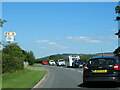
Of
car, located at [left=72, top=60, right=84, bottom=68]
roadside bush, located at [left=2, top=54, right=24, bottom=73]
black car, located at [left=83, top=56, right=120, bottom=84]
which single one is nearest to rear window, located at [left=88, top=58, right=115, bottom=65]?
black car, located at [left=83, top=56, right=120, bottom=84]

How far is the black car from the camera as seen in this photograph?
48.2ft

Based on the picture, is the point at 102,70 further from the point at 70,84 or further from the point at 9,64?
the point at 9,64

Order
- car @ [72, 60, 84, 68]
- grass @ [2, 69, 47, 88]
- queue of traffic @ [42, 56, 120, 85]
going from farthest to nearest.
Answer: car @ [72, 60, 84, 68] < grass @ [2, 69, 47, 88] < queue of traffic @ [42, 56, 120, 85]

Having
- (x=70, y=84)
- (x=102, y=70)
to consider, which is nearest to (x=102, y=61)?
(x=102, y=70)

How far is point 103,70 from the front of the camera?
1482cm

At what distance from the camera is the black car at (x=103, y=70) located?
1470 centimetres

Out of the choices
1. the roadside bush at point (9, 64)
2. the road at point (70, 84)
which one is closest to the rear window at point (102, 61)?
the road at point (70, 84)

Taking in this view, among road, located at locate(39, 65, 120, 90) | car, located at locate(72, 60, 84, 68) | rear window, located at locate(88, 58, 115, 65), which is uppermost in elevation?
car, located at locate(72, 60, 84, 68)

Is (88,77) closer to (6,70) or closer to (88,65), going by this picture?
(88,65)

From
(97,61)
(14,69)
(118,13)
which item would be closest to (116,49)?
(118,13)

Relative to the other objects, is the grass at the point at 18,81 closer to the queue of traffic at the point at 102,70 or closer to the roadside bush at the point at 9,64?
the roadside bush at the point at 9,64

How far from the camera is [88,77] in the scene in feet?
49.5

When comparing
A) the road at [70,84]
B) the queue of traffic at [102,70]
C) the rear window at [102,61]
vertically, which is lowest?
the road at [70,84]

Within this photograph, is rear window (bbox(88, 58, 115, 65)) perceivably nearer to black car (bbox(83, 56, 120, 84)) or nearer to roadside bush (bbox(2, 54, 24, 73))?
black car (bbox(83, 56, 120, 84))
